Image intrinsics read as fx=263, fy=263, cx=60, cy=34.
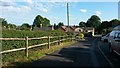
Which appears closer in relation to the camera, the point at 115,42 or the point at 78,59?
the point at 78,59

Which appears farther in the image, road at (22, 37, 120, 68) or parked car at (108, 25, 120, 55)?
parked car at (108, 25, 120, 55)

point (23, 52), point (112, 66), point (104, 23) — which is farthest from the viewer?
point (104, 23)

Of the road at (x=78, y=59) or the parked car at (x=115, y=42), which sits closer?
the road at (x=78, y=59)

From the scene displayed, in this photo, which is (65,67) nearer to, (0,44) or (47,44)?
(0,44)

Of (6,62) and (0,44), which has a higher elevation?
(0,44)

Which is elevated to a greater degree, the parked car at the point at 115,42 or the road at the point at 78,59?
the parked car at the point at 115,42

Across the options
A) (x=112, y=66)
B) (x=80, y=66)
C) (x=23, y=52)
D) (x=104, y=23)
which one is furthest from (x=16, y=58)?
(x=104, y=23)

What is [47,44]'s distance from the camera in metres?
22.9

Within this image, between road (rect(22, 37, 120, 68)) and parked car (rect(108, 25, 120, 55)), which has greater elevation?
parked car (rect(108, 25, 120, 55))

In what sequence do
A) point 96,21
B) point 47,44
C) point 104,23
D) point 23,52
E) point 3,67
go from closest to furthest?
point 3,67, point 23,52, point 47,44, point 104,23, point 96,21

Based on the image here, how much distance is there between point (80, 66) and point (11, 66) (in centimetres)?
321

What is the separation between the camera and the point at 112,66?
12.5 metres

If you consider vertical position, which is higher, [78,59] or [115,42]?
[115,42]

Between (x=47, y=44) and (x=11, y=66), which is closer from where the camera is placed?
(x=11, y=66)
